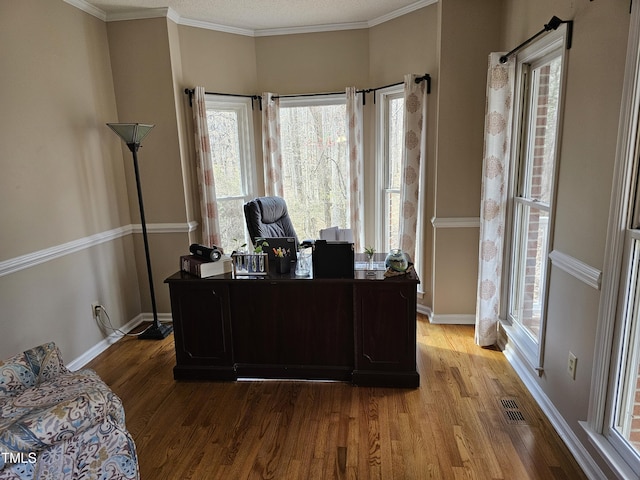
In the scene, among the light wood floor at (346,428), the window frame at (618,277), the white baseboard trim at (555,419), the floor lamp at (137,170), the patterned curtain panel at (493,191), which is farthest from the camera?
the floor lamp at (137,170)

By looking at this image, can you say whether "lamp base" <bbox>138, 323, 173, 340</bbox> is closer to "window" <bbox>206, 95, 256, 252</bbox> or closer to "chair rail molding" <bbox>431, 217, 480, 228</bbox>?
"window" <bbox>206, 95, 256, 252</bbox>

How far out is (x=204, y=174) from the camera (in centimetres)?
369

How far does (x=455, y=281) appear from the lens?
3434 mm

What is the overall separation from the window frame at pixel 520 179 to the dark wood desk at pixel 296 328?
0.73m

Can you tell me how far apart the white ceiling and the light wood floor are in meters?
2.77

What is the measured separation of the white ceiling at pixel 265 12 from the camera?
10.5 ft

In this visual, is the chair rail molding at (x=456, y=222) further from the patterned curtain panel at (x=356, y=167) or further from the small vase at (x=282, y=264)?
the small vase at (x=282, y=264)

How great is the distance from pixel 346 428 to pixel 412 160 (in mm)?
2247

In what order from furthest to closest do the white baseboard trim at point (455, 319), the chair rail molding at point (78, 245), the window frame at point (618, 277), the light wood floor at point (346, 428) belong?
the white baseboard trim at point (455, 319), the chair rail molding at point (78, 245), the light wood floor at point (346, 428), the window frame at point (618, 277)

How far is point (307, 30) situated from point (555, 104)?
2.47 metres

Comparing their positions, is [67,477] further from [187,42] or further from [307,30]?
[307,30]

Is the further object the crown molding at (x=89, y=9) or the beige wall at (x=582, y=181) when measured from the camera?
the crown molding at (x=89, y=9)

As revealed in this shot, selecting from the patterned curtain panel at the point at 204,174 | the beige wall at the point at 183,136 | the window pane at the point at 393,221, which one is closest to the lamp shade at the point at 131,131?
the beige wall at the point at 183,136

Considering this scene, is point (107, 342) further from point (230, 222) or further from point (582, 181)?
point (582, 181)
